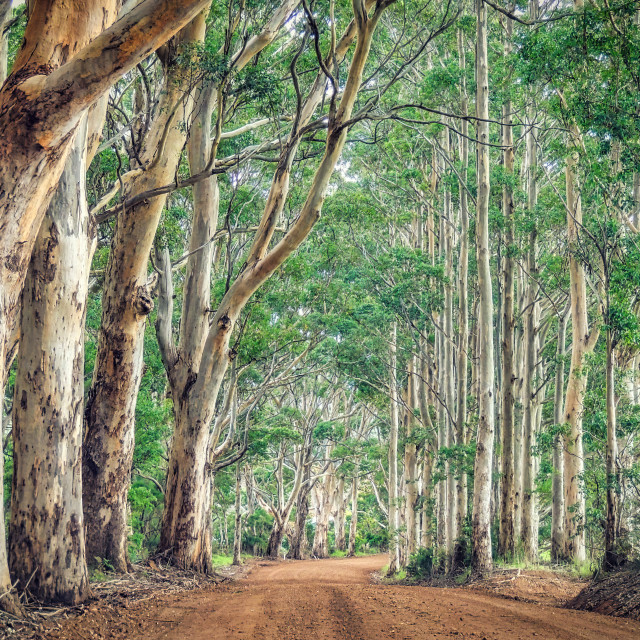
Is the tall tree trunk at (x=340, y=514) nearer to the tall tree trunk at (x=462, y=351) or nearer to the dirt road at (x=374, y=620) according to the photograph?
the tall tree trunk at (x=462, y=351)

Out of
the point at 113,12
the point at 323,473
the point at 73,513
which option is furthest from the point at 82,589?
the point at 323,473

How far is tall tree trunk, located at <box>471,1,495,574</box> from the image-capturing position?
12180mm

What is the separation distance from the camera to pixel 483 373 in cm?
1266

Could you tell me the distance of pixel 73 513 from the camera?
6.50m

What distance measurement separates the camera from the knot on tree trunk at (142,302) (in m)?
9.41

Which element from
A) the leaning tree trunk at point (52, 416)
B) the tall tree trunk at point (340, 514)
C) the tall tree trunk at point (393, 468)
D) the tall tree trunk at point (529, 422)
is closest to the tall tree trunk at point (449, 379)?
the tall tree trunk at point (529, 422)

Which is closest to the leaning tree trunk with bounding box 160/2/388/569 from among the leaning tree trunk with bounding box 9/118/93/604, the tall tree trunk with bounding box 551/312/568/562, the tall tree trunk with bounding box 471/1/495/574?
the leaning tree trunk with bounding box 9/118/93/604

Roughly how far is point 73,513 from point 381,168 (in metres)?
18.1

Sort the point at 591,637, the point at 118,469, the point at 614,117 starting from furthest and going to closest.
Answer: the point at 614,117 < the point at 118,469 < the point at 591,637

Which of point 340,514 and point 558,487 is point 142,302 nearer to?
point 558,487

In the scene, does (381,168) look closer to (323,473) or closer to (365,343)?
(365,343)

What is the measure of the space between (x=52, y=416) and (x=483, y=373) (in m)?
8.46

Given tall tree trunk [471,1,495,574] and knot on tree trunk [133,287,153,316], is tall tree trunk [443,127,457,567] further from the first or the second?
knot on tree trunk [133,287,153,316]

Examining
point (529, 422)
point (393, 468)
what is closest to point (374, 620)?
point (529, 422)
